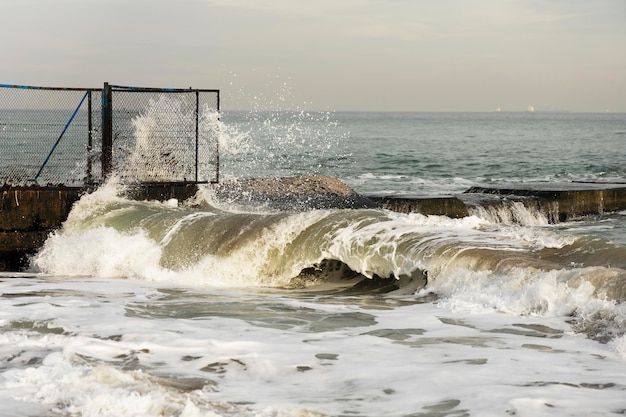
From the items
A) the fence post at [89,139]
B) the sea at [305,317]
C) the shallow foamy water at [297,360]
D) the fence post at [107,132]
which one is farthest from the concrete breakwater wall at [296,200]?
the shallow foamy water at [297,360]

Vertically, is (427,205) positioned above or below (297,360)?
above

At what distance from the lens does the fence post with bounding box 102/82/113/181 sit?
16250 mm

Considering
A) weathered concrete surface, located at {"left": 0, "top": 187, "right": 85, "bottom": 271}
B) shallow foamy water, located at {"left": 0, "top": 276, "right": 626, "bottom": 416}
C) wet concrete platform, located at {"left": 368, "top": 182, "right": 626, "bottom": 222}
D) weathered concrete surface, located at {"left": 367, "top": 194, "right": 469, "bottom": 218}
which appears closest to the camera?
shallow foamy water, located at {"left": 0, "top": 276, "right": 626, "bottom": 416}

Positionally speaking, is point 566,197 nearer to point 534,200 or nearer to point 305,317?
point 534,200

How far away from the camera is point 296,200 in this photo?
20.3m

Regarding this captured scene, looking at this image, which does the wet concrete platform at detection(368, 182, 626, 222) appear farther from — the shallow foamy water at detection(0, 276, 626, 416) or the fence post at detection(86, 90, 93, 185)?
the shallow foamy water at detection(0, 276, 626, 416)

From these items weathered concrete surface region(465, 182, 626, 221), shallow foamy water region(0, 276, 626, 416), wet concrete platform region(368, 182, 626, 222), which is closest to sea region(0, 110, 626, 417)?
shallow foamy water region(0, 276, 626, 416)

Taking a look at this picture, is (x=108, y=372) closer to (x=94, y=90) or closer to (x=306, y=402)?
(x=306, y=402)

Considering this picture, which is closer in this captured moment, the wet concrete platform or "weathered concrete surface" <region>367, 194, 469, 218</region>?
"weathered concrete surface" <region>367, 194, 469, 218</region>

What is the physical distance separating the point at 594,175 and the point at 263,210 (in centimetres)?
2437

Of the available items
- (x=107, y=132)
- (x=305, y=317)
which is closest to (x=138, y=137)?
(x=107, y=132)

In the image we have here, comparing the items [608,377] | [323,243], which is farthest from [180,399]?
[323,243]

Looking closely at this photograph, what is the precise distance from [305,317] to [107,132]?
732 cm

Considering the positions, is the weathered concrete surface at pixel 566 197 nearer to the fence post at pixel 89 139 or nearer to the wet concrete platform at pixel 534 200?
the wet concrete platform at pixel 534 200
